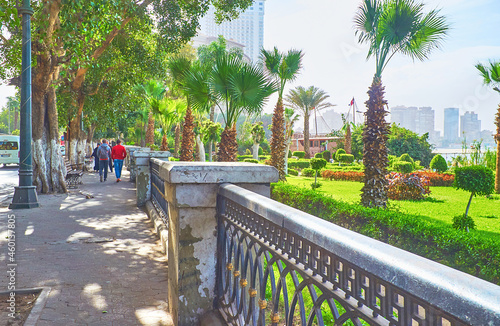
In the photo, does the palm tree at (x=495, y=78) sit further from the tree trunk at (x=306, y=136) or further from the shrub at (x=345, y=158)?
the tree trunk at (x=306, y=136)

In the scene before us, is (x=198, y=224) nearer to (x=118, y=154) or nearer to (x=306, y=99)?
(x=118, y=154)

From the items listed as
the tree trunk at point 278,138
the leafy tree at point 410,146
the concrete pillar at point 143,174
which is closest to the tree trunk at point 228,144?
the tree trunk at point 278,138

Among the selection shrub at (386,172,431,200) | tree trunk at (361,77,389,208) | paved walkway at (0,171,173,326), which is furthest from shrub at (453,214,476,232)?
paved walkway at (0,171,173,326)

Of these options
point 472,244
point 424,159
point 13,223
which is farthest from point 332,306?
point 424,159

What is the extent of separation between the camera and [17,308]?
376cm

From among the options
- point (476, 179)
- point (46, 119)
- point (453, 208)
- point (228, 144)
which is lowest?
point (453, 208)

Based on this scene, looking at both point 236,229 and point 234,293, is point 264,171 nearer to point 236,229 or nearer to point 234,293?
point 236,229

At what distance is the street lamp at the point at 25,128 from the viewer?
366 inches

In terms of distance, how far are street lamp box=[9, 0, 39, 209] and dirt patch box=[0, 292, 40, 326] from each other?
239 inches

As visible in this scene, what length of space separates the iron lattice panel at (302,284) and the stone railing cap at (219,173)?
0.21 meters

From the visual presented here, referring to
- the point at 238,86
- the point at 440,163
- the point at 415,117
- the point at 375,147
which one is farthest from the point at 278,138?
the point at 415,117

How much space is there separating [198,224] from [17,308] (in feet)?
6.93

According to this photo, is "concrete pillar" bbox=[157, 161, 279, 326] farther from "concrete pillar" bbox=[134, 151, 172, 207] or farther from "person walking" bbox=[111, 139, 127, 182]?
"person walking" bbox=[111, 139, 127, 182]

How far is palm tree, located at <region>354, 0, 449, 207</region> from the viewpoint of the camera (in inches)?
407
